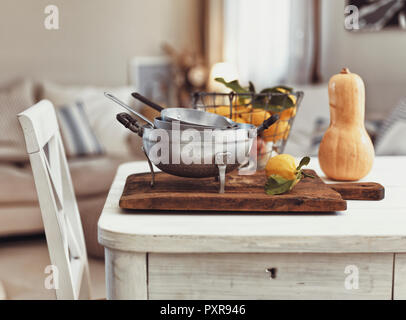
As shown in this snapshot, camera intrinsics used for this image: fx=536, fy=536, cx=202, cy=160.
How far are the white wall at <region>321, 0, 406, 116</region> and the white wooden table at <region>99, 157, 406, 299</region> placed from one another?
9.73ft

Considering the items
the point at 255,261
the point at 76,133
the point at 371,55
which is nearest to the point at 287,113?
the point at 255,261

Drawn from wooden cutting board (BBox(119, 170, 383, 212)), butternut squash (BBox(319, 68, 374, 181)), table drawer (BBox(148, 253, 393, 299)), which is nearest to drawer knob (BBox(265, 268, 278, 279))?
table drawer (BBox(148, 253, 393, 299))

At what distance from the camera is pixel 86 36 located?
13.9 ft

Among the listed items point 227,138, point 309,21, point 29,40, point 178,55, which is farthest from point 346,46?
point 227,138

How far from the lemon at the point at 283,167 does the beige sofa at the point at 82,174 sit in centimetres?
177

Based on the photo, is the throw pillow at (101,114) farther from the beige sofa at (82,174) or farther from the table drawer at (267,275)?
the table drawer at (267,275)

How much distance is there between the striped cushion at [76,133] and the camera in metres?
3.37

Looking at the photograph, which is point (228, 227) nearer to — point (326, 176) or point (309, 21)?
point (326, 176)

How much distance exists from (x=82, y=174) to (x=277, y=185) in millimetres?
2148

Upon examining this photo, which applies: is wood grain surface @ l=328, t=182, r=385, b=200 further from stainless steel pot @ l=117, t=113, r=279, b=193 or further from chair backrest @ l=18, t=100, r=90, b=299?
chair backrest @ l=18, t=100, r=90, b=299

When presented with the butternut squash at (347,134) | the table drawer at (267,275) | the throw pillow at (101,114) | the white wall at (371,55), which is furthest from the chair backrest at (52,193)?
Answer: the white wall at (371,55)

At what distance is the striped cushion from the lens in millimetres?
3373

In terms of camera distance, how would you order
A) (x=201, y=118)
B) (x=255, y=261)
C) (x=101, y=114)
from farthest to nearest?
(x=101, y=114)
(x=201, y=118)
(x=255, y=261)

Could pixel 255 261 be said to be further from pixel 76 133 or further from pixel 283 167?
pixel 76 133
